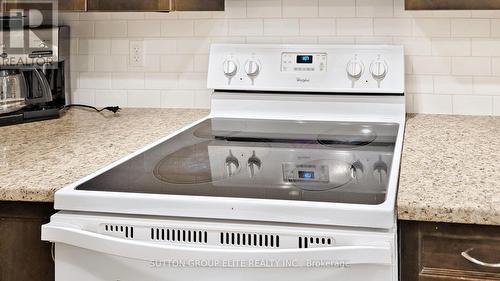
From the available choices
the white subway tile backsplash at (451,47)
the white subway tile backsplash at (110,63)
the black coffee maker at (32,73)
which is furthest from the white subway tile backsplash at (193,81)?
the white subway tile backsplash at (451,47)

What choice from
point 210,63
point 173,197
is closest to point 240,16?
point 210,63

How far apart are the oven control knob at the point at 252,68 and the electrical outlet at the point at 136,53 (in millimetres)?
467

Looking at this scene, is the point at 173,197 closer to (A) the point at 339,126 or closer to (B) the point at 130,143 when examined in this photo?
(B) the point at 130,143

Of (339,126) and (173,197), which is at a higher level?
(339,126)

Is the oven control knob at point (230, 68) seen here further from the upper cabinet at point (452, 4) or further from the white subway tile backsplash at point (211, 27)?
the upper cabinet at point (452, 4)

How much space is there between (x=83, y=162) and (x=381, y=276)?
749mm

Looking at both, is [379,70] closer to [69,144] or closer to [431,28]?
[431,28]

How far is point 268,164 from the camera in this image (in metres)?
1.32

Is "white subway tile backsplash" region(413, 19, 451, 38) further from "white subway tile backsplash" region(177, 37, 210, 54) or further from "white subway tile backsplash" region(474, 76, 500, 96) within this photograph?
"white subway tile backsplash" region(177, 37, 210, 54)

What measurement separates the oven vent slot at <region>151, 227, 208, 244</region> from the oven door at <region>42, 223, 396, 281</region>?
25 millimetres

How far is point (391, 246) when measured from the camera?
946mm

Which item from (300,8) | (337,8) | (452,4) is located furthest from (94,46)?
(452,4)

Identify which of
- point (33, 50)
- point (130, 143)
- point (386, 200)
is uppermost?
point (33, 50)

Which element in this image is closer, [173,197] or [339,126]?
[173,197]
